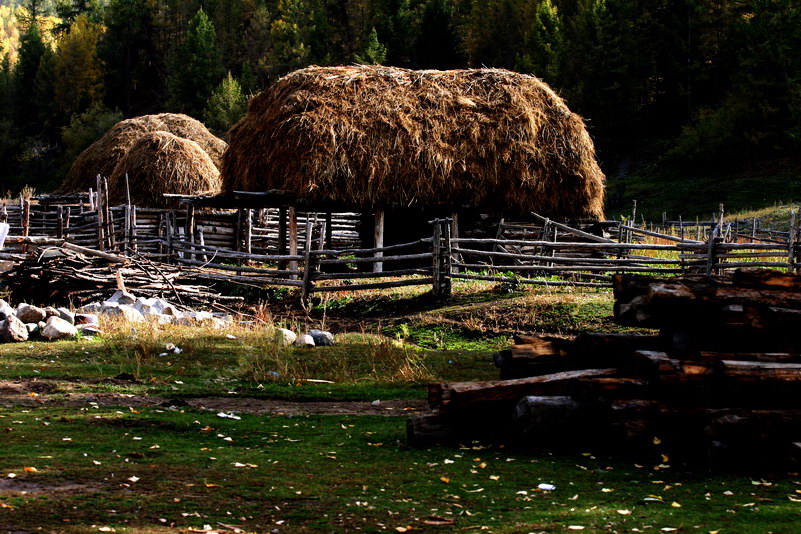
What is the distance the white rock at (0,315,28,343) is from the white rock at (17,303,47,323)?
52 centimetres

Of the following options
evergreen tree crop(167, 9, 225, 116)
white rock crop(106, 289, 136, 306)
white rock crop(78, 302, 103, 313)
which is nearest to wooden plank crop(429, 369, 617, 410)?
white rock crop(78, 302, 103, 313)

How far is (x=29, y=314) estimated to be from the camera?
10266mm

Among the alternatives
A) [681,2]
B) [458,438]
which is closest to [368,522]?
[458,438]

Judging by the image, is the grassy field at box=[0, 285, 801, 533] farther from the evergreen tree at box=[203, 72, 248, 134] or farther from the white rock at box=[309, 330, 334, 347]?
the evergreen tree at box=[203, 72, 248, 134]

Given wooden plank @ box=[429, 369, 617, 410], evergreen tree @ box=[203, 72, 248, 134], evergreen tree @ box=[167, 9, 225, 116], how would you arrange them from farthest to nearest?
evergreen tree @ box=[167, 9, 225, 116], evergreen tree @ box=[203, 72, 248, 134], wooden plank @ box=[429, 369, 617, 410]

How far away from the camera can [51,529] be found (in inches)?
142

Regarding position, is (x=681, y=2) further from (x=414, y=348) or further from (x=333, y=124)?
(x=414, y=348)

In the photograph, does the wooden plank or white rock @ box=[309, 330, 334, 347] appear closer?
the wooden plank

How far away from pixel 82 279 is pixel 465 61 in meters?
50.7

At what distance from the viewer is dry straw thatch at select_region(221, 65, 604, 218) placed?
61.6 ft

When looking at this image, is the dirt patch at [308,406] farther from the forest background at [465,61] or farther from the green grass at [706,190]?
the green grass at [706,190]

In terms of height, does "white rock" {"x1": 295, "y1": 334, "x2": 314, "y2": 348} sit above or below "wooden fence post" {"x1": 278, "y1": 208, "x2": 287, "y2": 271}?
below

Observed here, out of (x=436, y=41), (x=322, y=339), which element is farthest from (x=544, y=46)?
(x=322, y=339)

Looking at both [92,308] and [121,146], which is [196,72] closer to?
[121,146]
